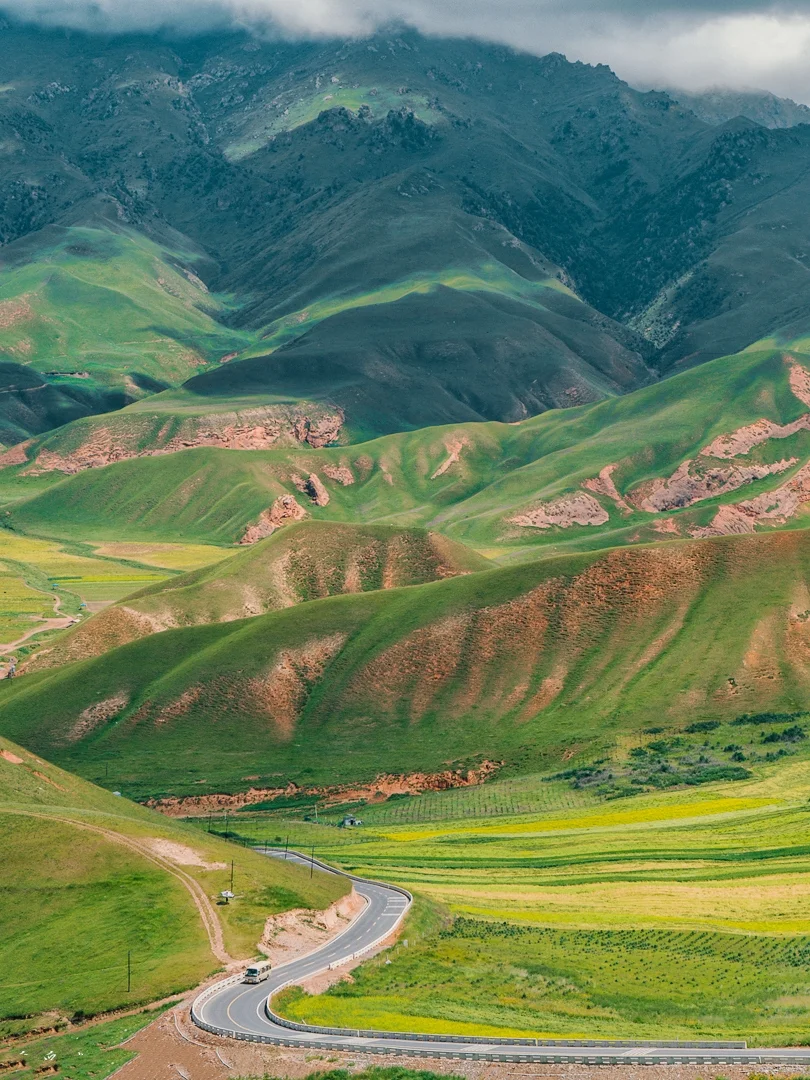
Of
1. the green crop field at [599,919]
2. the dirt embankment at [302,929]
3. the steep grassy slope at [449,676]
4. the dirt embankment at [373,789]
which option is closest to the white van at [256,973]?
the dirt embankment at [302,929]

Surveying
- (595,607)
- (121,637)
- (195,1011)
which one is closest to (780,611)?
(595,607)

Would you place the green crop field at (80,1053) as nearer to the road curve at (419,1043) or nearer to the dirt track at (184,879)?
the road curve at (419,1043)

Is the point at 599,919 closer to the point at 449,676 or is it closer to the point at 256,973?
the point at 256,973

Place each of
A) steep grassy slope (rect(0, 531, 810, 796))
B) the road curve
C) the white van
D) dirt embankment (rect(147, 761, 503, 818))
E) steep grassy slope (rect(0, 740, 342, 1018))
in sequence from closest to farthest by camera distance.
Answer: the road curve
the white van
steep grassy slope (rect(0, 740, 342, 1018))
dirt embankment (rect(147, 761, 503, 818))
steep grassy slope (rect(0, 531, 810, 796))

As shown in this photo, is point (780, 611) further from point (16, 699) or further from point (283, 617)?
point (16, 699)

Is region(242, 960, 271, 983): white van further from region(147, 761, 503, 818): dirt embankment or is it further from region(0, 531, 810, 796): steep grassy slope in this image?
region(0, 531, 810, 796): steep grassy slope

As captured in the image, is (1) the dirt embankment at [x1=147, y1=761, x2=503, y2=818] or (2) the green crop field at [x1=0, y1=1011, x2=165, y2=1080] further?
(1) the dirt embankment at [x1=147, y1=761, x2=503, y2=818]

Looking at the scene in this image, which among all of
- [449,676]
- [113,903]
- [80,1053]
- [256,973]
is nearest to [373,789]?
[449,676]

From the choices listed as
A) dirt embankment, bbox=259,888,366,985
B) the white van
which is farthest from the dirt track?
dirt embankment, bbox=259,888,366,985
